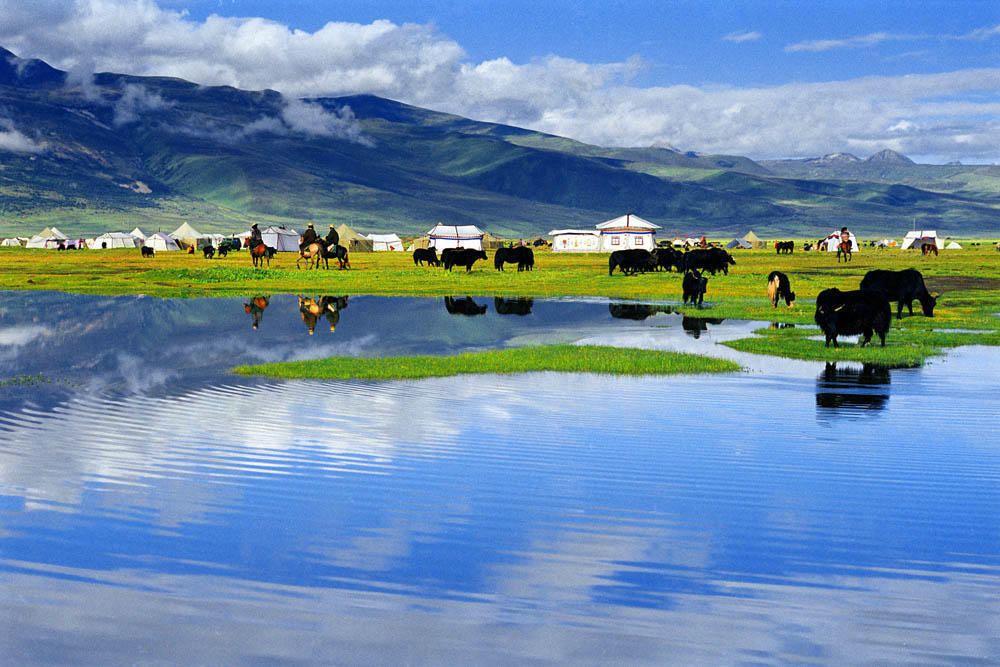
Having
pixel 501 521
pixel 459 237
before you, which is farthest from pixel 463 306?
pixel 459 237

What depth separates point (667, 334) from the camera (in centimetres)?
2930

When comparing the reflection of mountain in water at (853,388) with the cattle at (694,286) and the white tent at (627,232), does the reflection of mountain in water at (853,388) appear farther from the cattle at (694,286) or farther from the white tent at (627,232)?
the white tent at (627,232)

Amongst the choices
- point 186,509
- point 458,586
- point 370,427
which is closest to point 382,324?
point 370,427

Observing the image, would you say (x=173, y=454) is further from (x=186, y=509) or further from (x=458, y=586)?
(x=458, y=586)

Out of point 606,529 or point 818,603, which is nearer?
point 818,603

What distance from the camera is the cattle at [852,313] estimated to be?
24594mm

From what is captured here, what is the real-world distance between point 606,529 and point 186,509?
13.5ft

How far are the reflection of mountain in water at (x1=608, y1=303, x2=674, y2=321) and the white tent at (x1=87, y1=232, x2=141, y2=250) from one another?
5759 inches

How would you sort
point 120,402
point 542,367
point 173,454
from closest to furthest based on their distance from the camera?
point 173,454 < point 120,402 < point 542,367

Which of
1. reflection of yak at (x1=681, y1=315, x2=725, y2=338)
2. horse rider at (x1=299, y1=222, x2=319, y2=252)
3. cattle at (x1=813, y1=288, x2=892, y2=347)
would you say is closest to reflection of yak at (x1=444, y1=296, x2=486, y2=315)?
reflection of yak at (x1=681, y1=315, x2=725, y2=338)

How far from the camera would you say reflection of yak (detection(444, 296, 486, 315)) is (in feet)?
126

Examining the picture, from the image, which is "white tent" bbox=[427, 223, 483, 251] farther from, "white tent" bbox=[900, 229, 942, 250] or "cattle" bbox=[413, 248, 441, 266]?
"white tent" bbox=[900, 229, 942, 250]


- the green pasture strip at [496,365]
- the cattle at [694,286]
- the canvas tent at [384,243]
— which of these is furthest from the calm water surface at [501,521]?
the canvas tent at [384,243]

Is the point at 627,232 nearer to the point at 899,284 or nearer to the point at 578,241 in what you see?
the point at 578,241
